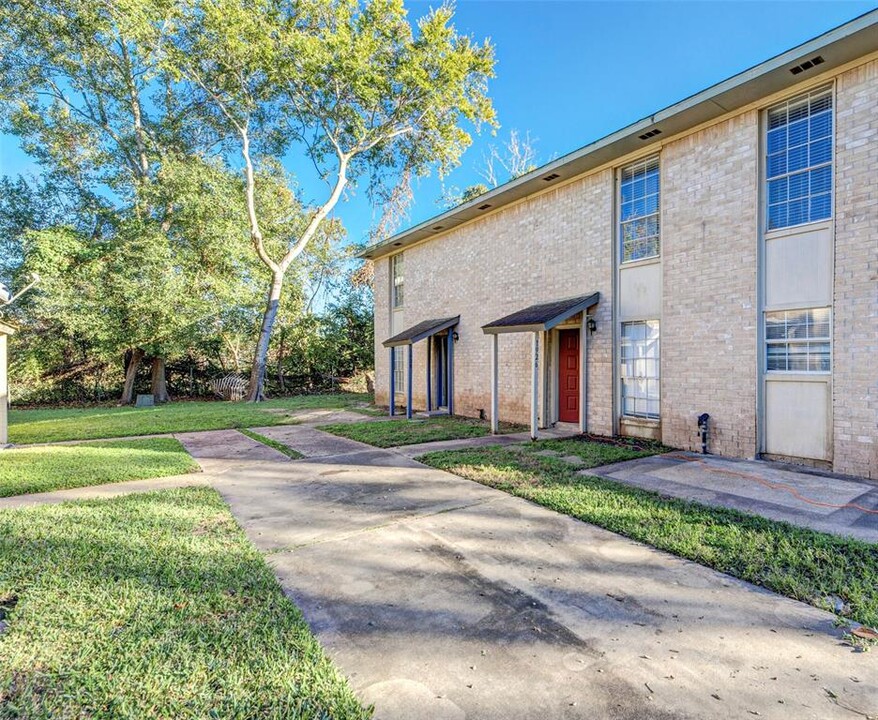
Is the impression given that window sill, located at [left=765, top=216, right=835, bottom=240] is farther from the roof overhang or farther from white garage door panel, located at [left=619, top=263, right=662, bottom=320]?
the roof overhang

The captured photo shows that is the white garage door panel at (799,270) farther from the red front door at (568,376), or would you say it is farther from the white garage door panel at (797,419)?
the red front door at (568,376)

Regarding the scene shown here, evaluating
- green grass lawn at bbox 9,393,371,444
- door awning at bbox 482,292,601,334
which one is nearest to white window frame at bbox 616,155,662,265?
door awning at bbox 482,292,601,334

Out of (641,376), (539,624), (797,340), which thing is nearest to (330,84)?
(641,376)

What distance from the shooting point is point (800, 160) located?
6375 mm

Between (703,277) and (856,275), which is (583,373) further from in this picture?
(856,275)

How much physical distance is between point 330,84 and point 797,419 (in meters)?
17.4

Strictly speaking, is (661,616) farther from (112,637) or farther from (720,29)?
Result: (720,29)

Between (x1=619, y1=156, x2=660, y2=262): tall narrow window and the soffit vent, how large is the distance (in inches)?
90.9

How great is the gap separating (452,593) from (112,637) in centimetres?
196

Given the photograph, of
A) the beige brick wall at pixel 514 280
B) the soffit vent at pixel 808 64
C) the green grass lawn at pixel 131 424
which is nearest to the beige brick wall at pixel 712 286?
the soffit vent at pixel 808 64

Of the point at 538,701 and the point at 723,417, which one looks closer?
the point at 538,701

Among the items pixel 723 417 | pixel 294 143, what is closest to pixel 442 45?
pixel 294 143

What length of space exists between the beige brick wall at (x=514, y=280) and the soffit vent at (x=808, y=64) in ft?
10.2

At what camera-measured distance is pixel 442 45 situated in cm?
1666
